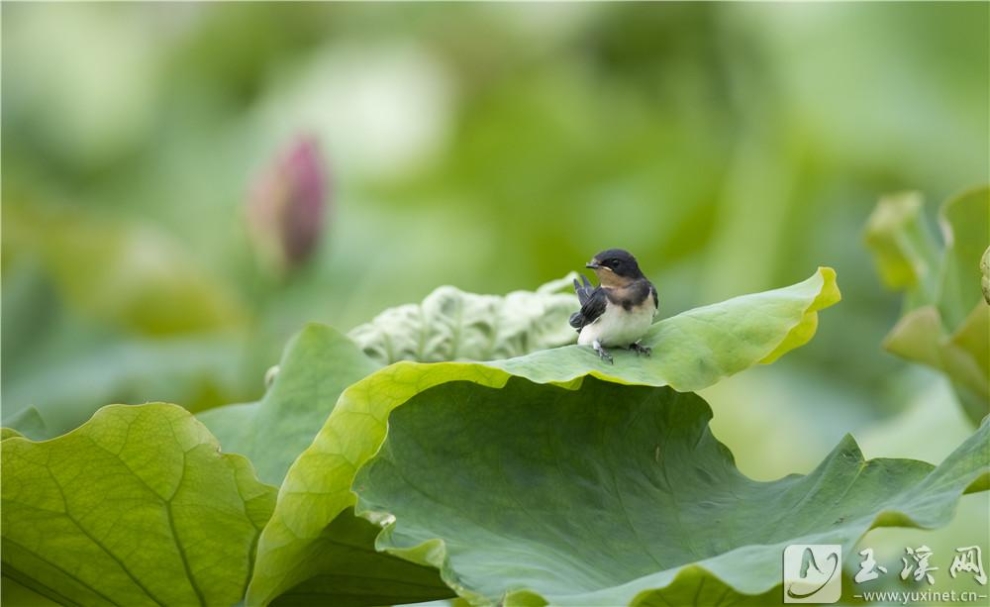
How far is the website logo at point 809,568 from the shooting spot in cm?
83

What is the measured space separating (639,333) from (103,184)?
3.80m

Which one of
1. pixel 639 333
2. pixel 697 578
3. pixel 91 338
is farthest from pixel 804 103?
pixel 697 578

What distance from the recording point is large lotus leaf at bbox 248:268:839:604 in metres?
0.86

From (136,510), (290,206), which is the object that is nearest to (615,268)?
(136,510)

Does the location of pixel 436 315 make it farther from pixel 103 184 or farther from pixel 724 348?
pixel 103 184

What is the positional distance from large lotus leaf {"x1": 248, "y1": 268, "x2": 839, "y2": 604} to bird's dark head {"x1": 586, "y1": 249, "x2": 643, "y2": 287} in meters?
0.08

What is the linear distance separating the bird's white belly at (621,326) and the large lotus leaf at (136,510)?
0.25m

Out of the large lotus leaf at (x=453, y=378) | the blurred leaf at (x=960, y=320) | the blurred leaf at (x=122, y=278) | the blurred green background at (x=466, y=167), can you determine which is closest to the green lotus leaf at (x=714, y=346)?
the large lotus leaf at (x=453, y=378)

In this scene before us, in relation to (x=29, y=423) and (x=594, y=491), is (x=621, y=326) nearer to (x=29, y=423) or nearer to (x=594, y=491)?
(x=594, y=491)

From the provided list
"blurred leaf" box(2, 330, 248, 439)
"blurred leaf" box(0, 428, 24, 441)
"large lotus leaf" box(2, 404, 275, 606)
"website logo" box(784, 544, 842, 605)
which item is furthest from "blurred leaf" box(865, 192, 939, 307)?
"blurred leaf" box(2, 330, 248, 439)

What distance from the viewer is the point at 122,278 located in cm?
278

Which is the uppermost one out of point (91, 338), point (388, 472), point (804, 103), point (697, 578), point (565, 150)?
point (565, 150)

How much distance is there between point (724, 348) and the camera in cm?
92

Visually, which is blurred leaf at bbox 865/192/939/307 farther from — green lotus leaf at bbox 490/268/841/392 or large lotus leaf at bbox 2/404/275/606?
large lotus leaf at bbox 2/404/275/606
